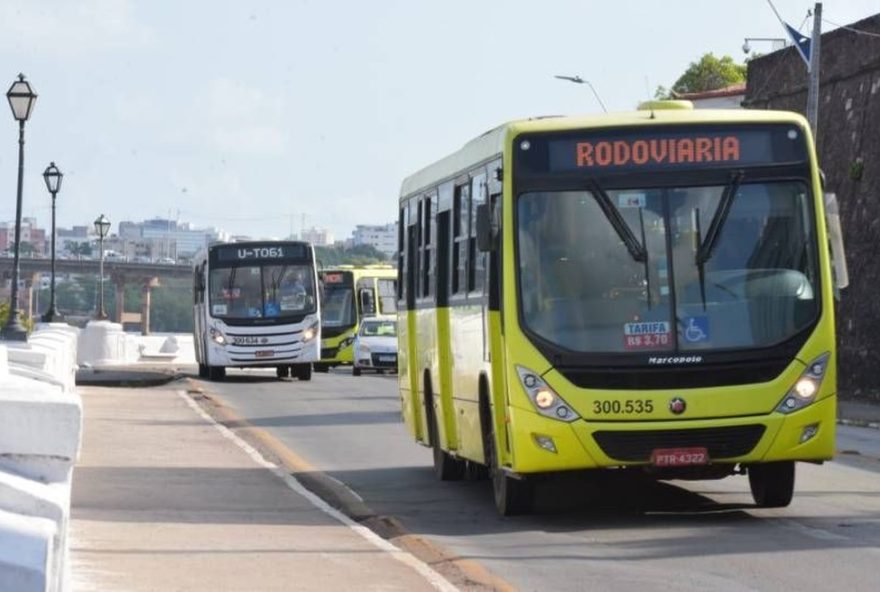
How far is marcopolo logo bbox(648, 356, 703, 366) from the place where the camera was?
A: 49.1ft

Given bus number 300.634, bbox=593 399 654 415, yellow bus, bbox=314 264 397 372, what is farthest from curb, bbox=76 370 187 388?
bus number 300.634, bbox=593 399 654 415

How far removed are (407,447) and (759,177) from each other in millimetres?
10077

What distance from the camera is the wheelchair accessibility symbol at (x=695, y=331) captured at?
15094 millimetres

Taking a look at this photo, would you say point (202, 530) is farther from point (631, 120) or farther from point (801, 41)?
point (801, 41)

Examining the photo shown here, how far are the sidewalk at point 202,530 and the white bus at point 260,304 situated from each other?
23.5 meters

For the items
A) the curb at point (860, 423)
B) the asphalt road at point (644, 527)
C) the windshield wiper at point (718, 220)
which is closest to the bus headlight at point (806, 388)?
the asphalt road at point (644, 527)

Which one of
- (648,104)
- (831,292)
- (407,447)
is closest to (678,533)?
(831,292)

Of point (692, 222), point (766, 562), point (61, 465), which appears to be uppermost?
point (692, 222)

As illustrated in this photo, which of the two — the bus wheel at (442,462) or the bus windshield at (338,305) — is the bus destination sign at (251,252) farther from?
the bus wheel at (442,462)

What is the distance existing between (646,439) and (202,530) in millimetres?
3000

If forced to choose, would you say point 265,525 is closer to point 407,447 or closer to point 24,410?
point 24,410

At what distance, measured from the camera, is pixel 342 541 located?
13.7 metres

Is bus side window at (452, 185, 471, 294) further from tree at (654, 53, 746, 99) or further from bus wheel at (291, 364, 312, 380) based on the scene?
tree at (654, 53, 746, 99)

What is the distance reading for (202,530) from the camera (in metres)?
14.4
